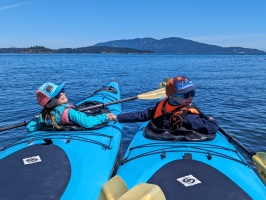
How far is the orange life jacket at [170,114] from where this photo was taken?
447cm

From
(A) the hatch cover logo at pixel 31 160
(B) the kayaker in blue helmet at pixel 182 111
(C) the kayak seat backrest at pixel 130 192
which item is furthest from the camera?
(B) the kayaker in blue helmet at pixel 182 111

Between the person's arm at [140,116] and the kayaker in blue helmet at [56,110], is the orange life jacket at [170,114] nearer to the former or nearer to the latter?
the person's arm at [140,116]

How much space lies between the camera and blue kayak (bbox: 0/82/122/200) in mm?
3479

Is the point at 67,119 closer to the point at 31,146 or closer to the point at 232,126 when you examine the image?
the point at 31,146

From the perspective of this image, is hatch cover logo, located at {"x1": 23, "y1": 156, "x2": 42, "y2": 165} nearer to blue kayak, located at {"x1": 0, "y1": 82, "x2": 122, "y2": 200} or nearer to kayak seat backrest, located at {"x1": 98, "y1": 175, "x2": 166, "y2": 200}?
blue kayak, located at {"x1": 0, "y1": 82, "x2": 122, "y2": 200}

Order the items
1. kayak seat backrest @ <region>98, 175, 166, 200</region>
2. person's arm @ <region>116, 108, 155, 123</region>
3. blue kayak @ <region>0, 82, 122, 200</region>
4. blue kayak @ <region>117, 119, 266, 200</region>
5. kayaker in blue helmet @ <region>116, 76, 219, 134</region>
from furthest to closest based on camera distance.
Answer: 1. person's arm @ <region>116, 108, 155, 123</region>
2. kayaker in blue helmet @ <region>116, 76, 219, 134</region>
3. blue kayak @ <region>0, 82, 122, 200</region>
4. blue kayak @ <region>117, 119, 266, 200</region>
5. kayak seat backrest @ <region>98, 175, 166, 200</region>

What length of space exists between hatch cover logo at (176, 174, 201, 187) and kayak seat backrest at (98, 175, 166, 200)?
4.01 feet

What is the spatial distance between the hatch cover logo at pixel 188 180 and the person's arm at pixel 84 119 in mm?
2268

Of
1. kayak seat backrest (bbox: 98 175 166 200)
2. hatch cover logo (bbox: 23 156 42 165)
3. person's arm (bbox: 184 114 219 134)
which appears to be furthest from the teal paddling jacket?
kayak seat backrest (bbox: 98 175 166 200)

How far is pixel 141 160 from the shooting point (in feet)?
13.5

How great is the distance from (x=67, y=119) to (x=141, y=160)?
1658mm

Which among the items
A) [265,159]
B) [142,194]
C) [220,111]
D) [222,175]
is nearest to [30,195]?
[142,194]

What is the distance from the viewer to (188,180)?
11.0 feet

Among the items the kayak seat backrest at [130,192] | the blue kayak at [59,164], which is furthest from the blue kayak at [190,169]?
the kayak seat backrest at [130,192]
